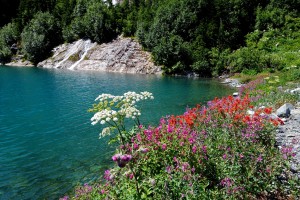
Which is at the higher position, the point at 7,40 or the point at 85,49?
the point at 7,40

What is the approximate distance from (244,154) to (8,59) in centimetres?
9661

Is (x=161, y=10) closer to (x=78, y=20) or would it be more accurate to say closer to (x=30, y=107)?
(x=78, y=20)

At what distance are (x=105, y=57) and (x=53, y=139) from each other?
53.2 m

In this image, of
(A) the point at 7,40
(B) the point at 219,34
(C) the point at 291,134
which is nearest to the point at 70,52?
(A) the point at 7,40

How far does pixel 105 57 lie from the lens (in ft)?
224

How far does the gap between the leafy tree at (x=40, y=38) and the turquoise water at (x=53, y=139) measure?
51.8 metres

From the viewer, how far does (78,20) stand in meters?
78.4

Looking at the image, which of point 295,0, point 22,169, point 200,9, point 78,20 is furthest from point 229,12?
point 22,169

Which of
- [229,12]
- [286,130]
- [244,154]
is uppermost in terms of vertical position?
[229,12]

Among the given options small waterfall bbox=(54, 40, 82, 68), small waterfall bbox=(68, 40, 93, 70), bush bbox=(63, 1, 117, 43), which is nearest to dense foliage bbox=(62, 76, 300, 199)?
small waterfall bbox=(68, 40, 93, 70)

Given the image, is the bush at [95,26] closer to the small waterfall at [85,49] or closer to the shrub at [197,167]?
the small waterfall at [85,49]

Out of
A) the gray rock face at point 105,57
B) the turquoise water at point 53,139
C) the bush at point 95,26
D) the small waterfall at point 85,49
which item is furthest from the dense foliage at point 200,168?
the bush at point 95,26

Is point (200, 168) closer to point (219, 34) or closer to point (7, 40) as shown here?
point (219, 34)

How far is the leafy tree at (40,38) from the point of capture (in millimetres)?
80125
